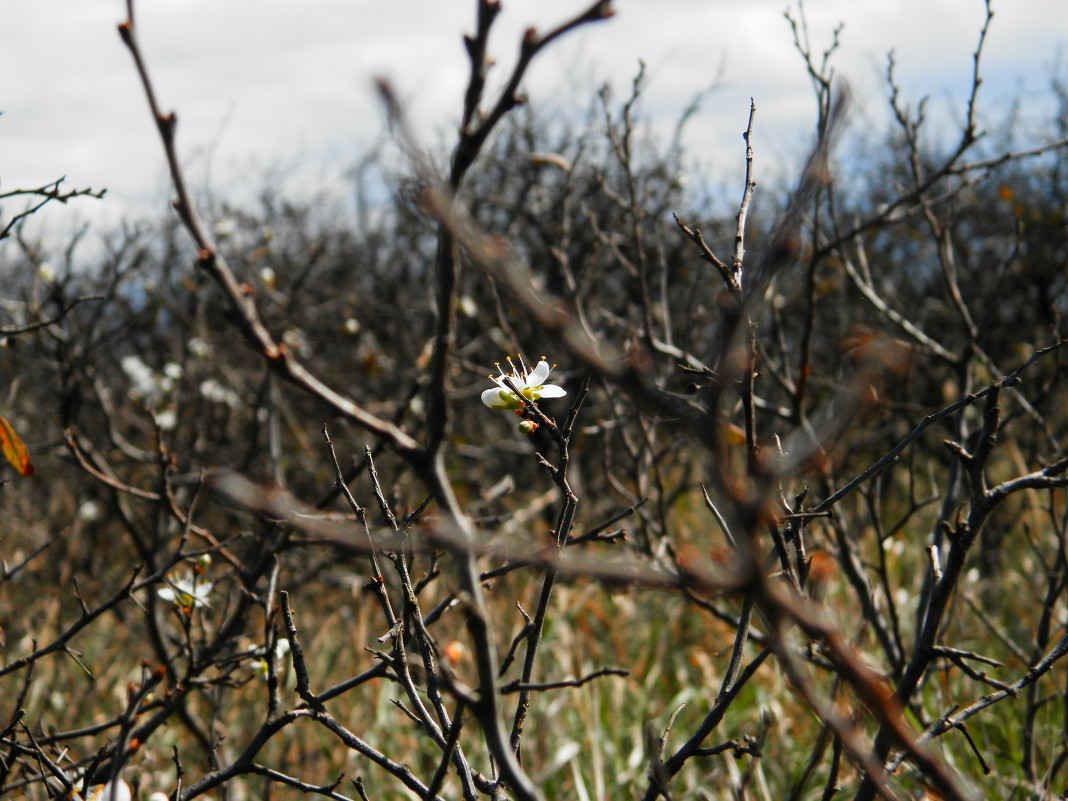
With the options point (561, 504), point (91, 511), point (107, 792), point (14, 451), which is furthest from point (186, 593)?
point (91, 511)

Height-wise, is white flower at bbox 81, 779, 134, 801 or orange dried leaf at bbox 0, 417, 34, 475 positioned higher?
orange dried leaf at bbox 0, 417, 34, 475

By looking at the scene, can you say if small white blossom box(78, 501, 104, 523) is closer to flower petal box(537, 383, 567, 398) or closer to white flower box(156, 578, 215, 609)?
white flower box(156, 578, 215, 609)

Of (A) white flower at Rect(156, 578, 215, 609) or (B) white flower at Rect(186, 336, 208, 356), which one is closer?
(A) white flower at Rect(156, 578, 215, 609)

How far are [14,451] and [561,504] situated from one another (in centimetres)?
186

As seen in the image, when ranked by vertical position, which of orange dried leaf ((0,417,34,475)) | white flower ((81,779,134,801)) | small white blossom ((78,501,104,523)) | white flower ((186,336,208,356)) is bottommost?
white flower ((81,779,134,801))

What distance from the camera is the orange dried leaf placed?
1.69m

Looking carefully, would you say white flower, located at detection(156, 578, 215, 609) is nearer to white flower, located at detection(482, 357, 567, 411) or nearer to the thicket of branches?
the thicket of branches

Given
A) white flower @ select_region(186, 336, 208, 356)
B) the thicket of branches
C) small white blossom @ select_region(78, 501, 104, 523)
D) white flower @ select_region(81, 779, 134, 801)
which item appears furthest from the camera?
small white blossom @ select_region(78, 501, 104, 523)

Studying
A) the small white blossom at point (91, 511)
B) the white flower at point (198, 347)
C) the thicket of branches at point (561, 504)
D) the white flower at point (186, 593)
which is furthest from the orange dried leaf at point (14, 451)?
the small white blossom at point (91, 511)

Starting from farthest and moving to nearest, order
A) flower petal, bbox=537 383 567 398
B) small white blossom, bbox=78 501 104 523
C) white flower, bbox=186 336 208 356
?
small white blossom, bbox=78 501 104 523 → white flower, bbox=186 336 208 356 → flower petal, bbox=537 383 567 398

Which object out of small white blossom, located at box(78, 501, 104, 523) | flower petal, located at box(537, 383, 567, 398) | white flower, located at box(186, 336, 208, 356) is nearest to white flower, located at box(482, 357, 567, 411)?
flower petal, located at box(537, 383, 567, 398)

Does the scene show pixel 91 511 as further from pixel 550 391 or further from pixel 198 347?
pixel 550 391

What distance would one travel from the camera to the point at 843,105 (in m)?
0.60

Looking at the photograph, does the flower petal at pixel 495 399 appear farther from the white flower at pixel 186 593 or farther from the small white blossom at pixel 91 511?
the small white blossom at pixel 91 511
